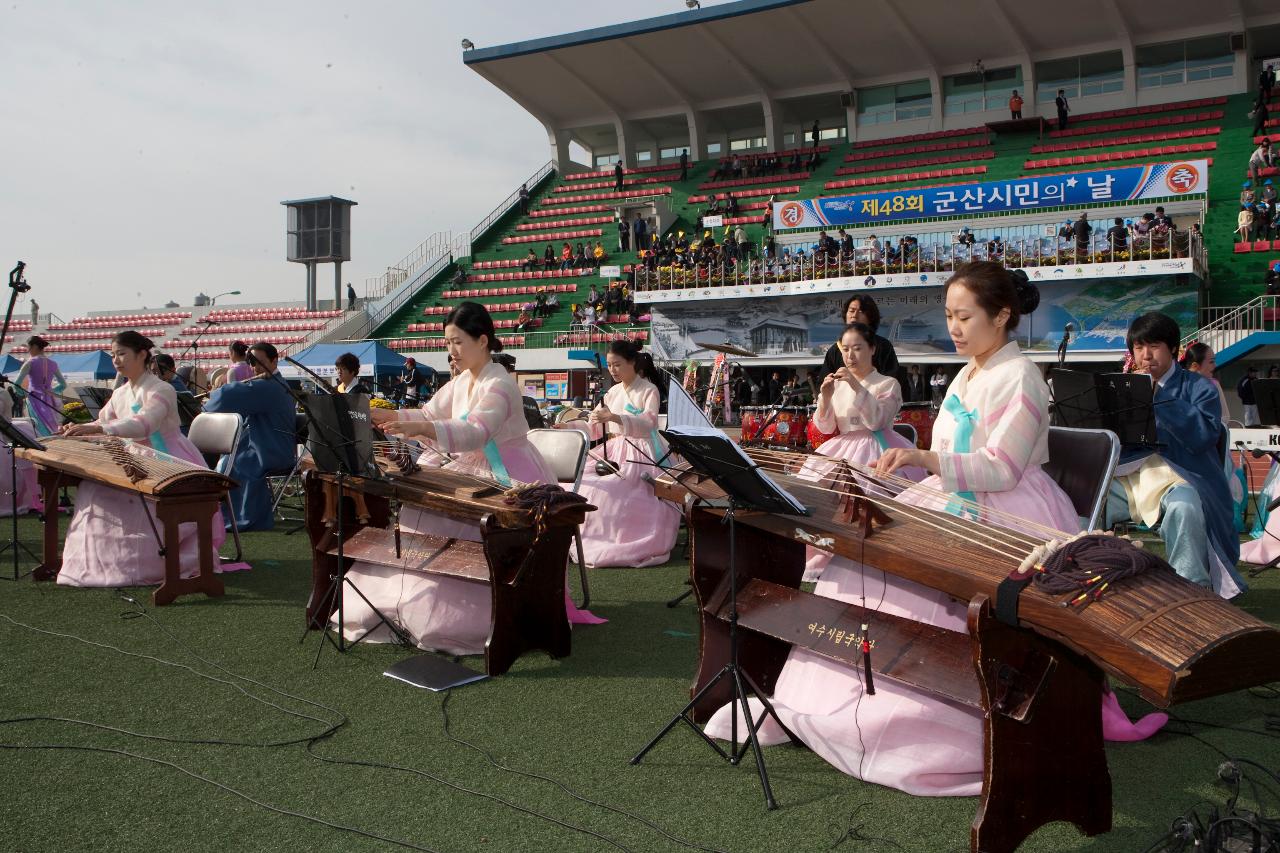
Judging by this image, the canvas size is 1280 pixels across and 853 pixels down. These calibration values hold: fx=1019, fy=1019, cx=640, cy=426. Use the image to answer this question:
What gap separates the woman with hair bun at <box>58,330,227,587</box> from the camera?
5539mm

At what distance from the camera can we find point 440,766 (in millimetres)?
2984

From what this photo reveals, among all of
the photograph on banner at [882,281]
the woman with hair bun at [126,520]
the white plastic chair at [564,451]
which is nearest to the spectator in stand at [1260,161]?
the photograph on banner at [882,281]

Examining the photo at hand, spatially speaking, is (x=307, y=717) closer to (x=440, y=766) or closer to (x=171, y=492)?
(x=440, y=766)

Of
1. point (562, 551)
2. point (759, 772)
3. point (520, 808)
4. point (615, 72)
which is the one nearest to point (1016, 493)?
point (759, 772)

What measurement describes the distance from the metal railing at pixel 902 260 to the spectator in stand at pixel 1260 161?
10.6ft

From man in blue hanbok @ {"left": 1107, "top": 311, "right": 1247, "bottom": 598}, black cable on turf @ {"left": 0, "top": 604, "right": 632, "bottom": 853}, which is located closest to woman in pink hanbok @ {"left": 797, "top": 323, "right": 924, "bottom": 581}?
man in blue hanbok @ {"left": 1107, "top": 311, "right": 1247, "bottom": 598}

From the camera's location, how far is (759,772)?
2836 millimetres

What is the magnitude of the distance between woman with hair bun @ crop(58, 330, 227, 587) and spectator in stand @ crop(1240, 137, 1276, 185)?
69.6 feet

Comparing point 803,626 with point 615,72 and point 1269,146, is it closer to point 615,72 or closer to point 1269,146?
point 1269,146

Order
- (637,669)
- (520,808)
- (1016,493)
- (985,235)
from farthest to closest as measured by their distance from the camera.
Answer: (985,235)
(637,669)
(1016,493)
(520,808)

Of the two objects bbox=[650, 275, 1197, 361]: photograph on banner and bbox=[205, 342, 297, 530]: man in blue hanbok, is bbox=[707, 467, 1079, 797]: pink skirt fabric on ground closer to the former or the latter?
bbox=[205, 342, 297, 530]: man in blue hanbok

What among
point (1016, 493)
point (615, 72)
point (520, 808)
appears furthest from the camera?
point (615, 72)

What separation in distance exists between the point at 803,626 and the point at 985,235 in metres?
19.1

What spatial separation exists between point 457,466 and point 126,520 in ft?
7.47
